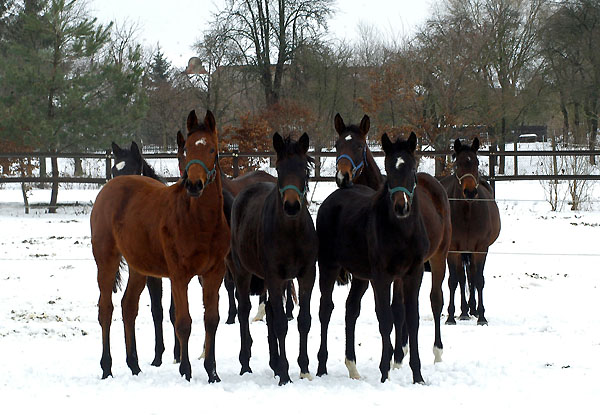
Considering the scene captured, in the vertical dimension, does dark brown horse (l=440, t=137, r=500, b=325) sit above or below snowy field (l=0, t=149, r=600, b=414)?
above

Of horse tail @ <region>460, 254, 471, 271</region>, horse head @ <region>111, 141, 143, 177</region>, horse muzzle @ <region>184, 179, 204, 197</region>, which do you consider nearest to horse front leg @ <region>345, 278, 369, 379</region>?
horse muzzle @ <region>184, 179, 204, 197</region>

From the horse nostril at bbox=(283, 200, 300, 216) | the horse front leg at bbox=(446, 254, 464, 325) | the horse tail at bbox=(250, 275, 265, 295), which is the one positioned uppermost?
the horse nostril at bbox=(283, 200, 300, 216)

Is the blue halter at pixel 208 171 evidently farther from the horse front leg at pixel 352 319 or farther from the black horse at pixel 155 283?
the horse front leg at pixel 352 319

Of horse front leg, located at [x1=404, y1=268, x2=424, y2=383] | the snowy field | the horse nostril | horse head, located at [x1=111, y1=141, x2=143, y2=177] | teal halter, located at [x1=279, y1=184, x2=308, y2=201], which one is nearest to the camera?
the snowy field

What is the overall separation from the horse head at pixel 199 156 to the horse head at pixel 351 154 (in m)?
1.44

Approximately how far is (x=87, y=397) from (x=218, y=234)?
142 cm

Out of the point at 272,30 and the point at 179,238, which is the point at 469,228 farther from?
the point at 272,30

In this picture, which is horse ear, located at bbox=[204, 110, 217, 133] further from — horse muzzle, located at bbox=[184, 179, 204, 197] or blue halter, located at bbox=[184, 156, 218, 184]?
horse muzzle, located at bbox=[184, 179, 204, 197]

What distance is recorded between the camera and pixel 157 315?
19.7 ft

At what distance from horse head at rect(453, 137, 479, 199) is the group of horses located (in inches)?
86.1

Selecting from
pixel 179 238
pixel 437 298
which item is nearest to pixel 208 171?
pixel 179 238

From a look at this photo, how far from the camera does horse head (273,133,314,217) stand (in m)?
4.85

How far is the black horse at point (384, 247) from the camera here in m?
5.18

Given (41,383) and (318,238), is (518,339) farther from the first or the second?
(41,383)
